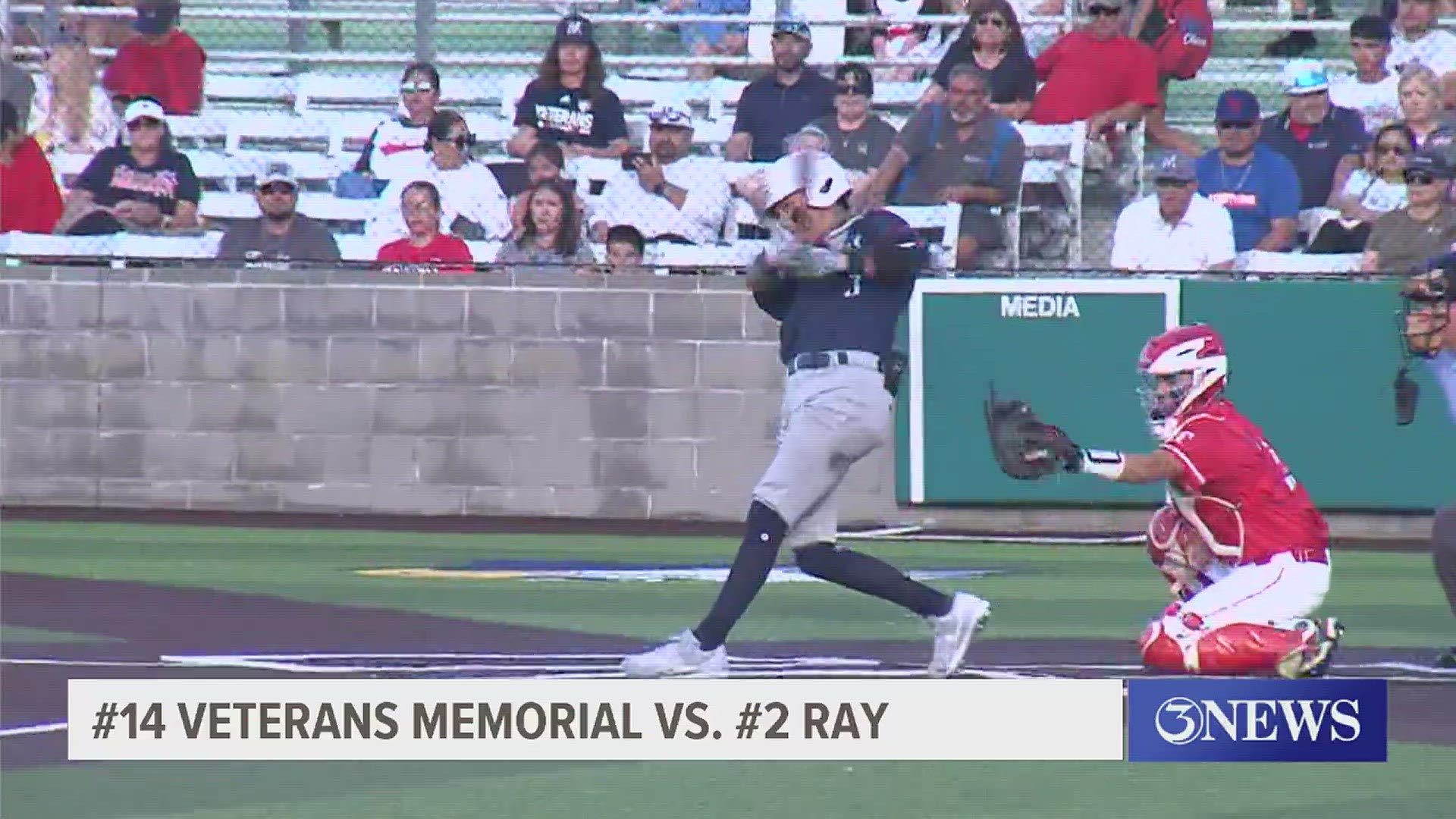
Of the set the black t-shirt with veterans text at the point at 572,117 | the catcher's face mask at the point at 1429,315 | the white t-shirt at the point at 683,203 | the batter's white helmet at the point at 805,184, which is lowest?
the catcher's face mask at the point at 1429,315

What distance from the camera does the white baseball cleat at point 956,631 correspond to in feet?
31.4

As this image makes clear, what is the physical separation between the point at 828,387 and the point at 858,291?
0.36 meters

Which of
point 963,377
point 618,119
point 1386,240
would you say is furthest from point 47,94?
point 1386,240

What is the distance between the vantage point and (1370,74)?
16.3 metres

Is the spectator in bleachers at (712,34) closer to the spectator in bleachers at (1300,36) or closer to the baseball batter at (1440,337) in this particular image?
the spectator in bleachers at (1300,36)

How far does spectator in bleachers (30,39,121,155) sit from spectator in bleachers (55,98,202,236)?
2.25ft

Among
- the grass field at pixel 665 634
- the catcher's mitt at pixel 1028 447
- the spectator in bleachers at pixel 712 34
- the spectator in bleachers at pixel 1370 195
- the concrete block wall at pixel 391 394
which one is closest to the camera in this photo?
the grass field at pixel 665 634

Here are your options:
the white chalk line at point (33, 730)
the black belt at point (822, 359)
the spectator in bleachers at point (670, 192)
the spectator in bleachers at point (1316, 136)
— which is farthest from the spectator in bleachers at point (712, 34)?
the white chalk line at point (33, 730)

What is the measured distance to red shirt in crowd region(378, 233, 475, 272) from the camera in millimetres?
15898

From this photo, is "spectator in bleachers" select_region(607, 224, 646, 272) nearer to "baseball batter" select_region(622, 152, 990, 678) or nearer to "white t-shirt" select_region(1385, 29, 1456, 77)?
"white t-shirt" select_region(1385, 29, 1456, 77)

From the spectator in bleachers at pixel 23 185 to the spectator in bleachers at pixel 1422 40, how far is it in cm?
807

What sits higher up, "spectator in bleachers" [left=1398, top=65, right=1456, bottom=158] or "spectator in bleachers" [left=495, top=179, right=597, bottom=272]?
"spectator in bleachers" [left=1398, top=65, right=1456, bottom=158]

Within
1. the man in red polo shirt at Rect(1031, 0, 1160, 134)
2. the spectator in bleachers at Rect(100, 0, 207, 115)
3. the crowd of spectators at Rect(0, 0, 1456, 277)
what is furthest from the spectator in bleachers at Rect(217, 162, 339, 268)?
the man in red polo shirt at Rect(1031, 0, 1160, 134)

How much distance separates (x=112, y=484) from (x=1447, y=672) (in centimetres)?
892
